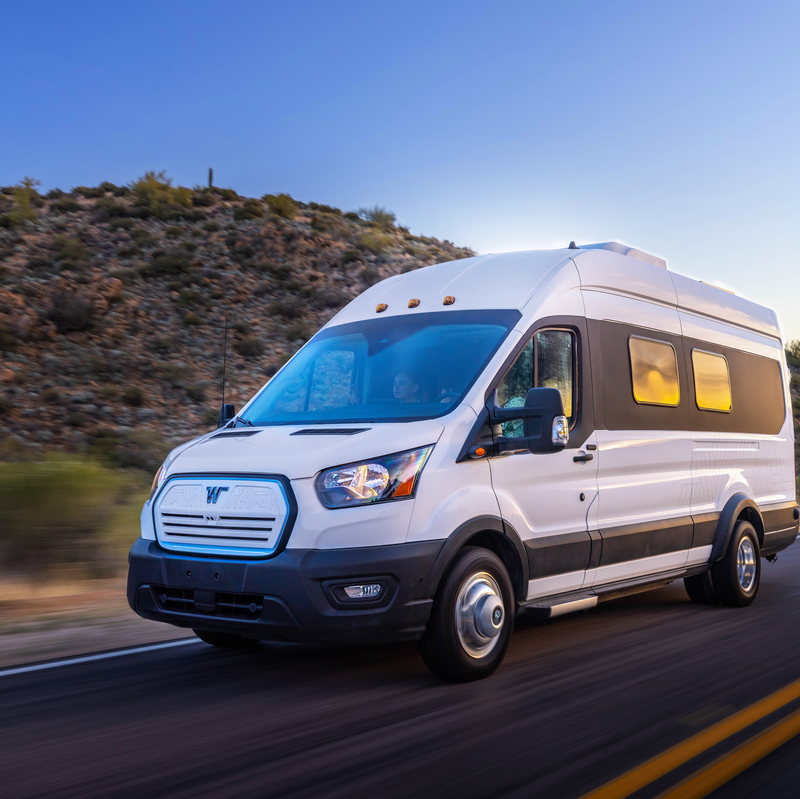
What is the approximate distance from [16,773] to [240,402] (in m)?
19.9

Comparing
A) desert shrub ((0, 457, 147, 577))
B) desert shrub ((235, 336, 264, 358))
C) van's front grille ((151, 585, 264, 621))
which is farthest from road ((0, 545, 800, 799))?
desert shrub ((235, 336, 264, 358))

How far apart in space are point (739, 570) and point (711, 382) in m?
1.68

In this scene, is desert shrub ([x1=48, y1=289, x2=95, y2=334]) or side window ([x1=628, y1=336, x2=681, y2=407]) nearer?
side window ([x1=628, y1=336, x2=681, y2=407])

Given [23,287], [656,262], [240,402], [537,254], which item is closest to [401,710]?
[537,254]

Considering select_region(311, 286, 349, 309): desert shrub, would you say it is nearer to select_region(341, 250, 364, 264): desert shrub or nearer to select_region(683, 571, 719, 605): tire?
select_region(341, 250, 364, 264): desert shrub

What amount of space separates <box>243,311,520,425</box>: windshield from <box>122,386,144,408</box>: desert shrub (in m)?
16.4

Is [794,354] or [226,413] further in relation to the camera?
[794,354]

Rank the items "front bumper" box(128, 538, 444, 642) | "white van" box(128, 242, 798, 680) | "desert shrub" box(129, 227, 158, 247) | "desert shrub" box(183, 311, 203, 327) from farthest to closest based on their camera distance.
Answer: "desert shrub" box(129, 227, 158, 247), "desert shrub" box(183, 311, 203, 327), "white van" box(128, 242, 798, 680), "front bumper" box(128, 538, 444, 642)

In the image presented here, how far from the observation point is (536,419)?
539 centimetres

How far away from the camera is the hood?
488 centimetres

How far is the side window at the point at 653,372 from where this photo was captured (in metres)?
7.02

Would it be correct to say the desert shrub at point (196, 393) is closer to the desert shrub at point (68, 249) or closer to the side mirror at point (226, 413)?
the desert shrub at point (68, 249)

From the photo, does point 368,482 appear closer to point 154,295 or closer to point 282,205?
point 154,295

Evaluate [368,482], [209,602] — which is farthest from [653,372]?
[209,602]
